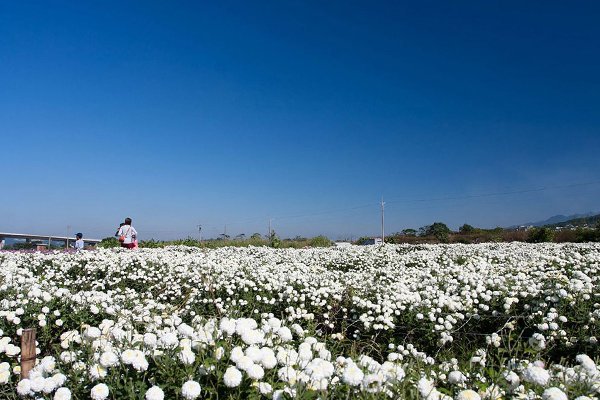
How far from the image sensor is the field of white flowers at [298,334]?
211 cm

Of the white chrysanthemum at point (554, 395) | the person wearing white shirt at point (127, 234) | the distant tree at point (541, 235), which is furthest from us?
the distant tree at point (541, 235)

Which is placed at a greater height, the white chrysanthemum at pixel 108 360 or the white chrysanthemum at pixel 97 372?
the white chrysanthemum at pixel 108 360

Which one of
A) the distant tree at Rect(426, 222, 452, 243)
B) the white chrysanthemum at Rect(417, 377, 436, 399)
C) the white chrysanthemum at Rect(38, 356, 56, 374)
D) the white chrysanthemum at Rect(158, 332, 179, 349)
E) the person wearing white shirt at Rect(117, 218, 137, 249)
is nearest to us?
the white chrysanthemum at Rect(417, 377, 436, 399)

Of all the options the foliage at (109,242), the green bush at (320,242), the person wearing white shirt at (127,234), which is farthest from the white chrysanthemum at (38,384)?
the green bush at (320,242)

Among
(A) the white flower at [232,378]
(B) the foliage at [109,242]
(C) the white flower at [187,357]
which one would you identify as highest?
(B) the foliage at [109,242]

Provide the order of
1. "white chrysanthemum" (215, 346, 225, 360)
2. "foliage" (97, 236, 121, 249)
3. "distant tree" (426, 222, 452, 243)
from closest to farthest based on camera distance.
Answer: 1. "white chrysanthemum" (215, 346, 225, 360)
2. "foliage" (97, 236, 121, 249)
3. "distant tree" (426, 222, 452, 243)

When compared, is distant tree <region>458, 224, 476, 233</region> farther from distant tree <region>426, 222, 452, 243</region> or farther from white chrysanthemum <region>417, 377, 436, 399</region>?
white chrysanthemum <region>417, 377, 436, 399</region>

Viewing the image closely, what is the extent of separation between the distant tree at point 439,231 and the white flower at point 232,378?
102 feet

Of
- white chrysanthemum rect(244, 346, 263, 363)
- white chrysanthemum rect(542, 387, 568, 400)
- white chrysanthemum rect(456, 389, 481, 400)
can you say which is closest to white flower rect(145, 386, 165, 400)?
white chrysanthemum rect(244, 346, 263, 363)

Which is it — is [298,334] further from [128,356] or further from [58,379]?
[58,379]

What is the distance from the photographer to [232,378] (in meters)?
1.93

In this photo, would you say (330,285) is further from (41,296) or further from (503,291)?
(41,296)

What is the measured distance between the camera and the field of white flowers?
6.93 ft

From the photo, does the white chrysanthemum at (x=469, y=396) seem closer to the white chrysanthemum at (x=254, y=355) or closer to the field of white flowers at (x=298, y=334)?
the field of white flowers at (x=298, y=334)
